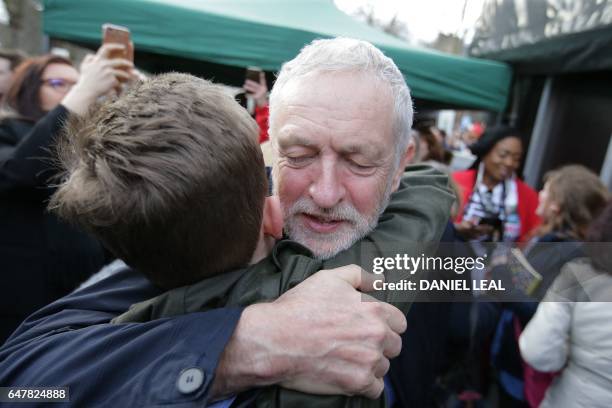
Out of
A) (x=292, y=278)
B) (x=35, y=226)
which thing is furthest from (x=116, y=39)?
(x=292, y=278)

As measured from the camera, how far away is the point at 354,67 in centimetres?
125

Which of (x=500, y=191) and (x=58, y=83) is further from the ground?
(x=58, y=83)

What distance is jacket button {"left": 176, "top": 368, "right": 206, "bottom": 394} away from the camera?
708mm

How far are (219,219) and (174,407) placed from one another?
32 cm

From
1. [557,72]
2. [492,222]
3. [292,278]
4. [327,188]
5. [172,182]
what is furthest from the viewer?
[557,72]

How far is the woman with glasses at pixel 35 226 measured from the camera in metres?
1.95

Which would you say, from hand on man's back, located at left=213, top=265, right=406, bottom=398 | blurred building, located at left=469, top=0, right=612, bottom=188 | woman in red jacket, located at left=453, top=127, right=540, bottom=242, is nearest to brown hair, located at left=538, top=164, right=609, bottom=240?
woman in red jacket, located at left=453, top=127, right=540, bottom=242

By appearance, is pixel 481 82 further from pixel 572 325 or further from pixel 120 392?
pixel 120 392

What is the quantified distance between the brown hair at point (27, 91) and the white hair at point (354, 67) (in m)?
1.71

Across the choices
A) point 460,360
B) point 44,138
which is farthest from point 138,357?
point 460,360

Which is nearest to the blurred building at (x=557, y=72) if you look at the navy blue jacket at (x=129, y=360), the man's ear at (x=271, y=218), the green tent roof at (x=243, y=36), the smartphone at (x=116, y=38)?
the green tent roof at (x=243, y=36)

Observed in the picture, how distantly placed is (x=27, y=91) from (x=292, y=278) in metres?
2.30

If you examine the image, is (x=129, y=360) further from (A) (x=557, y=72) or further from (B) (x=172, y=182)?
(A) (x=557, y=72)

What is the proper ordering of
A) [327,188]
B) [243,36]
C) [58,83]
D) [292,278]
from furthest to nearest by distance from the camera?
[243,36]
[58,83]
[327,188]
[292,278]
